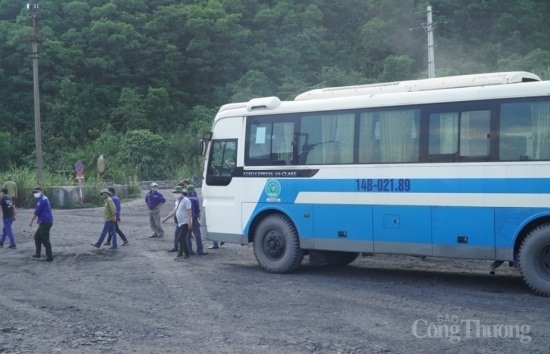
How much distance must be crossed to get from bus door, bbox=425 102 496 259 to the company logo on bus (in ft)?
10.8

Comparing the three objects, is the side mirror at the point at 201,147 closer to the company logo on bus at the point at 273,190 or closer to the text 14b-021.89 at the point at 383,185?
the company logo on bus at the point at 273,190

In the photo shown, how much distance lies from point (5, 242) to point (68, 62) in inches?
1660

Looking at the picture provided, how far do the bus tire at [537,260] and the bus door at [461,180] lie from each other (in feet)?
1.83

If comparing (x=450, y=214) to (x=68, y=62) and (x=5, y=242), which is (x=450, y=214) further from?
(x=68, y=62)

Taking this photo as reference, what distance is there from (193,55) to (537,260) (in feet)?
193

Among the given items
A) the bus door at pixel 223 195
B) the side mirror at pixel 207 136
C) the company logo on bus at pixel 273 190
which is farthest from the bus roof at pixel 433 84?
the side mirror at pixel 207 136

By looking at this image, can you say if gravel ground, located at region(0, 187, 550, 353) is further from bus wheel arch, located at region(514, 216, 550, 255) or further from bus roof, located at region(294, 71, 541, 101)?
bus roof, located at region(294, 71, 541, 101)

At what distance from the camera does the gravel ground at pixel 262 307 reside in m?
8.47

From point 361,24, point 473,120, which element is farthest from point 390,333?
point 361,24

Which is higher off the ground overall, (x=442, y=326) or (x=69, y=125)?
(x=69, y=125)

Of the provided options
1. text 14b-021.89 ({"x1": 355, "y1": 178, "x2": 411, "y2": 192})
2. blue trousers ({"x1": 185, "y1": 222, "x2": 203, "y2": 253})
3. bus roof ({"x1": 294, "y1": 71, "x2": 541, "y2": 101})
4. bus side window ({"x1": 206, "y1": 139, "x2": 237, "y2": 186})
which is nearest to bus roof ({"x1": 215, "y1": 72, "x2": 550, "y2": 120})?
bus roof ({"x1": 294, "y1": 71, "x2": 541, "y2": 101})

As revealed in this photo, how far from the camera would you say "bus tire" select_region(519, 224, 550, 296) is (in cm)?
1121

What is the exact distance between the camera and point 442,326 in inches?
359

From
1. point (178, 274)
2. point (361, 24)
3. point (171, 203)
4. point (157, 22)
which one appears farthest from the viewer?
point (361, 24)
